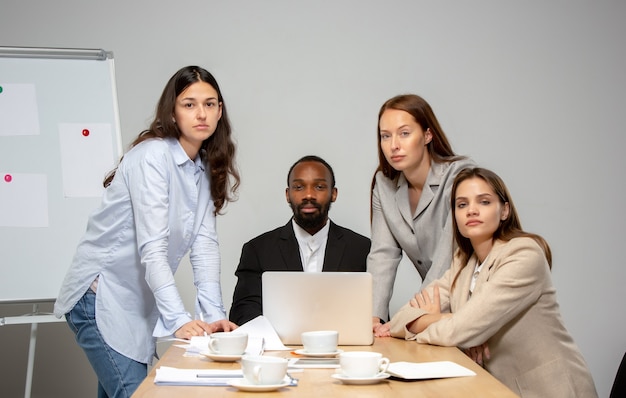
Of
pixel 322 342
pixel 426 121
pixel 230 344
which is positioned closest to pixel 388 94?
pixel 426 121

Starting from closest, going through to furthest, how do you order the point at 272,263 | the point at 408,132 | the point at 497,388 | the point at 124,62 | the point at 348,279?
the point at 497,388, the point at 348,279, the point at 408,132, the point at 272,263, the point at 124,62

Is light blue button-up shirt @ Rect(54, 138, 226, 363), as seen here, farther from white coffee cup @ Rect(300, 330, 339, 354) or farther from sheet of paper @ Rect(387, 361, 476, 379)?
sheet of paper @ Rect(387, 361, 476, 379)

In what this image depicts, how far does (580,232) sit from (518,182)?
1.47ft

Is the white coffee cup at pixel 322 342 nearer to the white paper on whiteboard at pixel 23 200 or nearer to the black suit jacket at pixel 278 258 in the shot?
the black suit jacket at pixel 278 258

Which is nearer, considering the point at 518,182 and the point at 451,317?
the point at 451,317

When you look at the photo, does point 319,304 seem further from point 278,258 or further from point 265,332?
point 278,258

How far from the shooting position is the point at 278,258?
3568mm

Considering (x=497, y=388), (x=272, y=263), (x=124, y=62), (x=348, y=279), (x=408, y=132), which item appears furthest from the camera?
(x=124, y=62)

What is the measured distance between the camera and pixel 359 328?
2.21 m

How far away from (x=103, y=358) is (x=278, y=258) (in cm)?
125

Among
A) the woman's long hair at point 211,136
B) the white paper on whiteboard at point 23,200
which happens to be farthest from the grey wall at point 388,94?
the woman's long hair at point 211,136

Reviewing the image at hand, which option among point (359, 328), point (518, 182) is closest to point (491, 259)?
point (359, 328)

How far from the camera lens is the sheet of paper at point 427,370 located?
5.51 ft

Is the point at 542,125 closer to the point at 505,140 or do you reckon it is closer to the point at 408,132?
the point at 505,140
